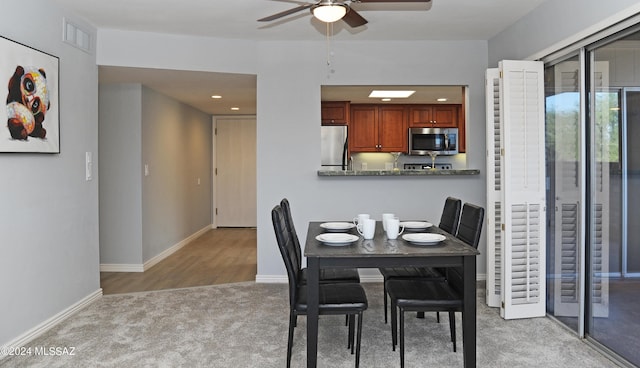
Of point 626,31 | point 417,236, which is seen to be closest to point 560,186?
point 626,31

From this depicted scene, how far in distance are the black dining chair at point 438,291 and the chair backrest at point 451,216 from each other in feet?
0.18

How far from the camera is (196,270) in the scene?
4.84 meters

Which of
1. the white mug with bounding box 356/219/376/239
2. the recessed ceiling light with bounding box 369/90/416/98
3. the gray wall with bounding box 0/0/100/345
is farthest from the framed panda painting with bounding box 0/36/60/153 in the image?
the recessed ceiling light with bounding box 369/90/416/98

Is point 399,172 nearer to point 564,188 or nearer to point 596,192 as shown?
point 564,188

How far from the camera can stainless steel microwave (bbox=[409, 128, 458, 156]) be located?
6.92 meters

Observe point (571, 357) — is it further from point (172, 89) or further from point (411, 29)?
point (172, 89)

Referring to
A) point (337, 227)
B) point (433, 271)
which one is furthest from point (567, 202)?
point (337, 227)

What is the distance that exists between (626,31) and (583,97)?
0.49 meters

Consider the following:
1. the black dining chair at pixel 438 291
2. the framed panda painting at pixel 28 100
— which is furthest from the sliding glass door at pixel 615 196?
the framed panda painting at pixel 28 100

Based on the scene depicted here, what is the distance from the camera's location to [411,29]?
3900 millimetres

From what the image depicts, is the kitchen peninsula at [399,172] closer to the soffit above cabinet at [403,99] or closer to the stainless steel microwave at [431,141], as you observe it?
the soffit above cabinet at [403,99]

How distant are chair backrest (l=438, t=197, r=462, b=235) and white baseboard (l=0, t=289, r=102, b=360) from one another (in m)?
2.98

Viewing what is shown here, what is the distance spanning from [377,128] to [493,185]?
377cm

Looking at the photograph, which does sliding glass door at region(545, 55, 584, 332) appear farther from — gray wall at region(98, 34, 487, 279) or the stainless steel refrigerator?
the stainless steel refrigerator
